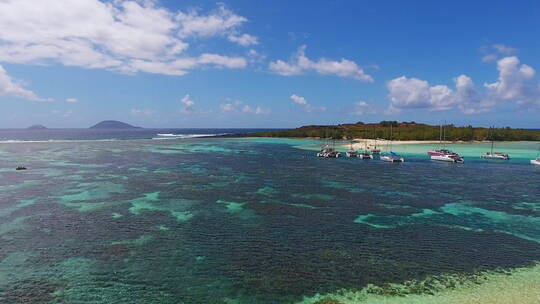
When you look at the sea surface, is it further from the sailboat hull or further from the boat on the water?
the sailboat hull

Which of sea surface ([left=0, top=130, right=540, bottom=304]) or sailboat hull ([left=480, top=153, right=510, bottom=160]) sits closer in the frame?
sea surface ([left=0, top=130, right=540, bottom=304])

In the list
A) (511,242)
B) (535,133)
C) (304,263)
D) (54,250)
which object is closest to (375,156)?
(511,242)

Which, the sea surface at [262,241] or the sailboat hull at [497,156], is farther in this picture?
the sailboat hull at [497,156]

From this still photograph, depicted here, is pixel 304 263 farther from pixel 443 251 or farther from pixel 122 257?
pixel 122 257

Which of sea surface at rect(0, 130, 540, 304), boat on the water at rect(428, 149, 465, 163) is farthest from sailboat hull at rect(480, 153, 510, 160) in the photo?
sea surface at rect(0, 130, 540, 304)

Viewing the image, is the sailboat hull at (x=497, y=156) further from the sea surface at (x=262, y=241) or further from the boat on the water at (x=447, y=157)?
the sea surface at (x=262, y=241)

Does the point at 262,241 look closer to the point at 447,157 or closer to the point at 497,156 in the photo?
the point at 447,157

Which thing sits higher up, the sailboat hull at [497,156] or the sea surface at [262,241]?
the sailboat hull at [497,156]

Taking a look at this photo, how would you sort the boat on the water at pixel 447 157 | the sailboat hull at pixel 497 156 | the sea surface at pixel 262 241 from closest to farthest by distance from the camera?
1. the sea surface at pixel 262 241
2. the boat on the water at pixel 447 157
3. the sailboat hull at pixel 497 156

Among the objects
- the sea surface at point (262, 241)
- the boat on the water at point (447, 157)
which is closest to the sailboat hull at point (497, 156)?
the boat on the water at point (447, 157)
